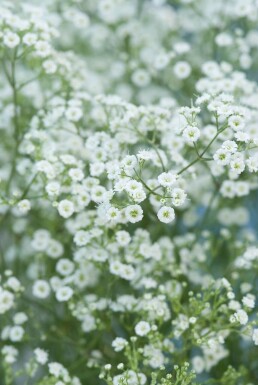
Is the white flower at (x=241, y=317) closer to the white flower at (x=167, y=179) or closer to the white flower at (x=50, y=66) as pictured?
the white flower at (x=167, y=179)

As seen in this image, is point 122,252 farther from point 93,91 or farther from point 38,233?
point 93,91

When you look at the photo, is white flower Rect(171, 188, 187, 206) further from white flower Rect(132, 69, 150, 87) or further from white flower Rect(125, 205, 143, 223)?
white flower Rect(132, 69, 150, 87)

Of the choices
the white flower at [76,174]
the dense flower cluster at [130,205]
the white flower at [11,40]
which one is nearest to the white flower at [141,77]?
the dense flower cluster at [130,205]

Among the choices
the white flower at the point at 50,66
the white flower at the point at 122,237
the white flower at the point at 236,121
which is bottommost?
the white flower at the point at 122,237

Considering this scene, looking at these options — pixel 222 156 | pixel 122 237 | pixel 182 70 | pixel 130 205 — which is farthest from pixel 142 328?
pixel 182 70

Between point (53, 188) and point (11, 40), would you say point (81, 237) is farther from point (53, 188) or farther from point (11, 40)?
point (11, 40)

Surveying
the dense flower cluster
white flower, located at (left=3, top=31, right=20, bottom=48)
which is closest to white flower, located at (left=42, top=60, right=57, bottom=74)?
the dense flower cluster
